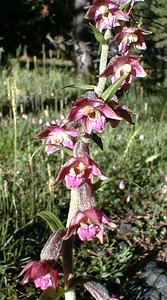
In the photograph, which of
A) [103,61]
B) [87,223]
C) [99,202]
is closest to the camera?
[87,223]

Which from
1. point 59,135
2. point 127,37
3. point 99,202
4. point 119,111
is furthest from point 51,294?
point 99,202

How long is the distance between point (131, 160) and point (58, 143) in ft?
7.12

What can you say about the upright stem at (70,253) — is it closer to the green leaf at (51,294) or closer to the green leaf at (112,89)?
the green leaf at (51,294)

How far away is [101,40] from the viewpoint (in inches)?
62.2

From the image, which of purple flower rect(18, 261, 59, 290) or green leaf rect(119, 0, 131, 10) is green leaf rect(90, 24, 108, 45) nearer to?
green leaf rect(119, 0, 131, 10)

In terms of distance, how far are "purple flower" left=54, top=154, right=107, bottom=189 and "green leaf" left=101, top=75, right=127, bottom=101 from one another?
0.63 feet

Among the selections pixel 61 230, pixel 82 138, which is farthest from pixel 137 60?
pixel 61 230

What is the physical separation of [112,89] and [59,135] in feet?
0.73

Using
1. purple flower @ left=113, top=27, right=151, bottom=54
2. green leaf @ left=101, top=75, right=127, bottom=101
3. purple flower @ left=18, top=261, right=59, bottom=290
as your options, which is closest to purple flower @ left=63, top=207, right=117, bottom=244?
Result: purple flower @ left=18, top=261, right=59, bottom=290

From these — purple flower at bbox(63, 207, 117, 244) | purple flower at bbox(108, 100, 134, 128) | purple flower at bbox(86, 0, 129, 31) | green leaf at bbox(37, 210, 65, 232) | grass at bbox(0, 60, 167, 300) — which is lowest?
grass at bbox(0, 60, 167, 300)

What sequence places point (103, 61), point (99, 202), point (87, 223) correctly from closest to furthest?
point (87, 223) → point (103, 61) → point (99, 202)

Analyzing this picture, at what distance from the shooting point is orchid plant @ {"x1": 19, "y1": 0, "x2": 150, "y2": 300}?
4.90 feet

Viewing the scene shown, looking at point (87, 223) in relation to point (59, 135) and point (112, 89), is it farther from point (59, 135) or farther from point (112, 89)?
point (112, 89)

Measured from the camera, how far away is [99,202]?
309 centimetres
